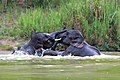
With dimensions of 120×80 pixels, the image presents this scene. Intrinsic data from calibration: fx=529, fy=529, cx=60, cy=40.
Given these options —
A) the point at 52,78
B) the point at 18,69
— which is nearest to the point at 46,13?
the point at 18,69

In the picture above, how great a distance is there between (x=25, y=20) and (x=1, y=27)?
1394 mm

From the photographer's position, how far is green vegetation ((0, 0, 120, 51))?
15.2 m

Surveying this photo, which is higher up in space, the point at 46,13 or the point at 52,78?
the point at 52,78

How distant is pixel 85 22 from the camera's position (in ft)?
50.5

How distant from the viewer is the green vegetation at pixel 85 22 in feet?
49.8

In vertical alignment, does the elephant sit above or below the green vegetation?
above

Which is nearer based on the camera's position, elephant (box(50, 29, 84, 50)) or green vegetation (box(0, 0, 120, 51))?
elephant (box(50, 29, 84, 50))

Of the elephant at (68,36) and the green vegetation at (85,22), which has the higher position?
the elephant at (68,36)

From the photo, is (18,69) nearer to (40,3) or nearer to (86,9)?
(86,9)

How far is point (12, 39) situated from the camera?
→ 1602cm

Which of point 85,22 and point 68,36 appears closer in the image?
point 68,36

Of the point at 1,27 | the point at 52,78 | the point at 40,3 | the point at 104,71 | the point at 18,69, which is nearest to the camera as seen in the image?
the point at 52,78

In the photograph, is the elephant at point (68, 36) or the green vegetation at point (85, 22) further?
the green vegetation at point (85, 22)

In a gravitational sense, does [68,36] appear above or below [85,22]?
above
